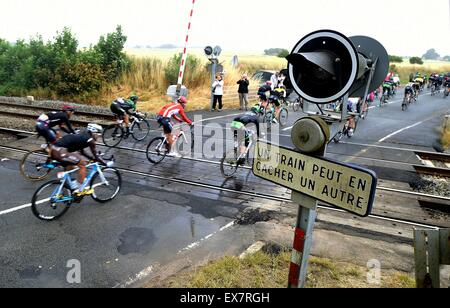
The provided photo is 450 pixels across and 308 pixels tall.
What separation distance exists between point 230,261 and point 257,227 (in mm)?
1492

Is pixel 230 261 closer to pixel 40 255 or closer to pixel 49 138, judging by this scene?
pixel 40 255

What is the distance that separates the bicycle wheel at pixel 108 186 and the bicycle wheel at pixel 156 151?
82.1 inches

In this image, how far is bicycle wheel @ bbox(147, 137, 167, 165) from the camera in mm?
9586

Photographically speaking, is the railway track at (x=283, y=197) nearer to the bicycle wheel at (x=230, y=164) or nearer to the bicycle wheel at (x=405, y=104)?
the bicycle wheel at (x=230, y=164)

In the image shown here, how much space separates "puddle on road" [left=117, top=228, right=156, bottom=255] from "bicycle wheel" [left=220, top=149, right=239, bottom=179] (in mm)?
3138

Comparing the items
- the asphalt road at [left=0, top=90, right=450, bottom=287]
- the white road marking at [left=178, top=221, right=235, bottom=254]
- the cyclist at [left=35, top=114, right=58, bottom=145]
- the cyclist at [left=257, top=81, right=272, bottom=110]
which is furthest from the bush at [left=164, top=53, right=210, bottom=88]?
the white road marking at [left=178, top=221, right=235, bottom=254]

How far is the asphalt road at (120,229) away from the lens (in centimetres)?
487

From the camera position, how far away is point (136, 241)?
18.7 ft

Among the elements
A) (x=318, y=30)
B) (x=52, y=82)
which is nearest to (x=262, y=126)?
(x=318, y=30)

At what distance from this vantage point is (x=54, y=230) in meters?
6.00

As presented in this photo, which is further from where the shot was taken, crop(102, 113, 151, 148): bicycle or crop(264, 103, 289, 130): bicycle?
crop(264, 103, 289, 130): bicycle

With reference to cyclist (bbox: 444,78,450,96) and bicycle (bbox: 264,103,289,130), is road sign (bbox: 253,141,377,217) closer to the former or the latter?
bicycle (bbox: 264,103,289,130)

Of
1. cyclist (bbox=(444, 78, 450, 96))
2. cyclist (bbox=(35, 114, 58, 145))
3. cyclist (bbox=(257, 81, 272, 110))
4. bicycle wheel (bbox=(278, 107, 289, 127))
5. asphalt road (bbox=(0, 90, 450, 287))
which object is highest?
cyclist (bbox=(444, 78, 450, 96))

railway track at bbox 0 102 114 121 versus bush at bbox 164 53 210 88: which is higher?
bush at bbox 164 53 210 88
